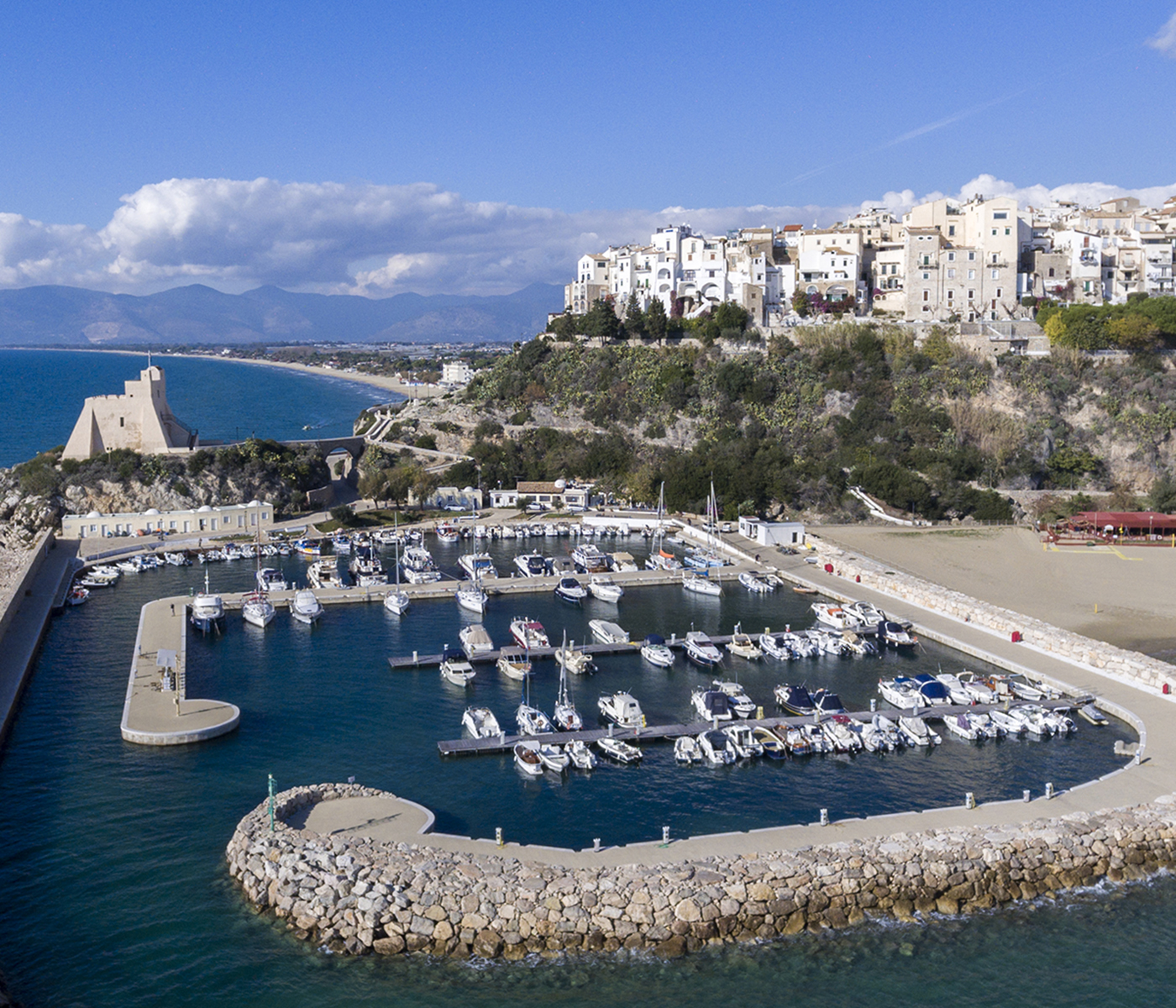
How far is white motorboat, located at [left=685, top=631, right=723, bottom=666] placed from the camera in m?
30.1

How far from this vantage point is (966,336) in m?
61.0

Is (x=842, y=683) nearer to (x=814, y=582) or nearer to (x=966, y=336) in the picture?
(x=814, y=582)

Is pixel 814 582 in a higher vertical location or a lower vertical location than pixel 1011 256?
lower

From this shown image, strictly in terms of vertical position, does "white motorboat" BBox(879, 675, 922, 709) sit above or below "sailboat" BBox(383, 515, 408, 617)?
below

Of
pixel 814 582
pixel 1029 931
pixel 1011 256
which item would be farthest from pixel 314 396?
pixel 1029 931

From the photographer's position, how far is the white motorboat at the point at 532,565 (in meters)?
41.1

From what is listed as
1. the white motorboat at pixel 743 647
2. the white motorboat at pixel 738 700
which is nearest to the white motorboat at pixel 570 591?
the white motorboat at pixel 743 647

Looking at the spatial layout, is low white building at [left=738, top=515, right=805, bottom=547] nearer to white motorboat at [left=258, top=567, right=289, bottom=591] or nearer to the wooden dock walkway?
the wooden dock walkway

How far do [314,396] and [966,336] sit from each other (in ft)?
378

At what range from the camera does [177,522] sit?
48562 millimetres

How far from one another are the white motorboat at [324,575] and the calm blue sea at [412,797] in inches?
199

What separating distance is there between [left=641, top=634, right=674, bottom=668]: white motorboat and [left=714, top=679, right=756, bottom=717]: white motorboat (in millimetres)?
2588

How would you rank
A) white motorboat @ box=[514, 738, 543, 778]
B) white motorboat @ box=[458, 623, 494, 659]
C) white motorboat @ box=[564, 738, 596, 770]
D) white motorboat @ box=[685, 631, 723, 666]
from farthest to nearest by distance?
white motorboat @ box=[458, 623, 494, 659] → white motorboat @ box=[685, 631, 723, 666] → white motorboat @ box=[564, 738, 596, 770] → white motorboat @ box=[514, 738, 543, 778]

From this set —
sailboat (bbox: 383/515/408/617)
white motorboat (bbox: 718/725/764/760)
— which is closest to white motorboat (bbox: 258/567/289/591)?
sailboat (bbox: 383/515/408/617)
